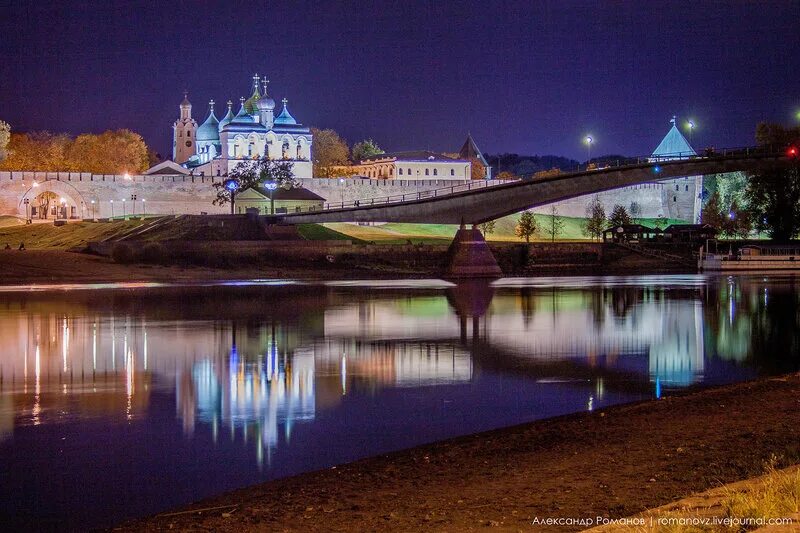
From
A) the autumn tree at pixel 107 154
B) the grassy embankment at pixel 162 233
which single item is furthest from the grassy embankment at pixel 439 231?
the autumn tree at pixel 107 154

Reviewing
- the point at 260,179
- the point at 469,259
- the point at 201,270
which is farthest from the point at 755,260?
the point at 260,179

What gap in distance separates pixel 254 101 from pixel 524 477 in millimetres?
120180

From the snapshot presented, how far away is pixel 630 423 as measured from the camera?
12164 mm

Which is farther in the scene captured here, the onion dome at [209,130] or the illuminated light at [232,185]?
the onion dome at [209,130]

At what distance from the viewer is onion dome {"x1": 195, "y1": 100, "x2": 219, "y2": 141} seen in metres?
127

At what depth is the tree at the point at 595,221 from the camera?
85438mm

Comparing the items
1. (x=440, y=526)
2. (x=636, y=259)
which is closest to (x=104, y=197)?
(x=636, y=259)

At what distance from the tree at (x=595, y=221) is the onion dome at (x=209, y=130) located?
49.7 metres

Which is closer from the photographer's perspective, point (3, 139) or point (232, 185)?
point (232, 185)

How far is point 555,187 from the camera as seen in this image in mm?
50375

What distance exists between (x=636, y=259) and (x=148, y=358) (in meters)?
46.8

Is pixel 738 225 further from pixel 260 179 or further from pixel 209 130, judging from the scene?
pixel 209 130

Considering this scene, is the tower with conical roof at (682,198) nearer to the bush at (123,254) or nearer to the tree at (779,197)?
the tree at (779,197)

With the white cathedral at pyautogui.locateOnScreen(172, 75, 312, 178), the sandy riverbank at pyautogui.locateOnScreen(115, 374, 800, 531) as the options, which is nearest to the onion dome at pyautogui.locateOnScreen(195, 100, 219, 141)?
the white cathedral at pyautogui.locateOnScreen(172, 75, 312, 178)
